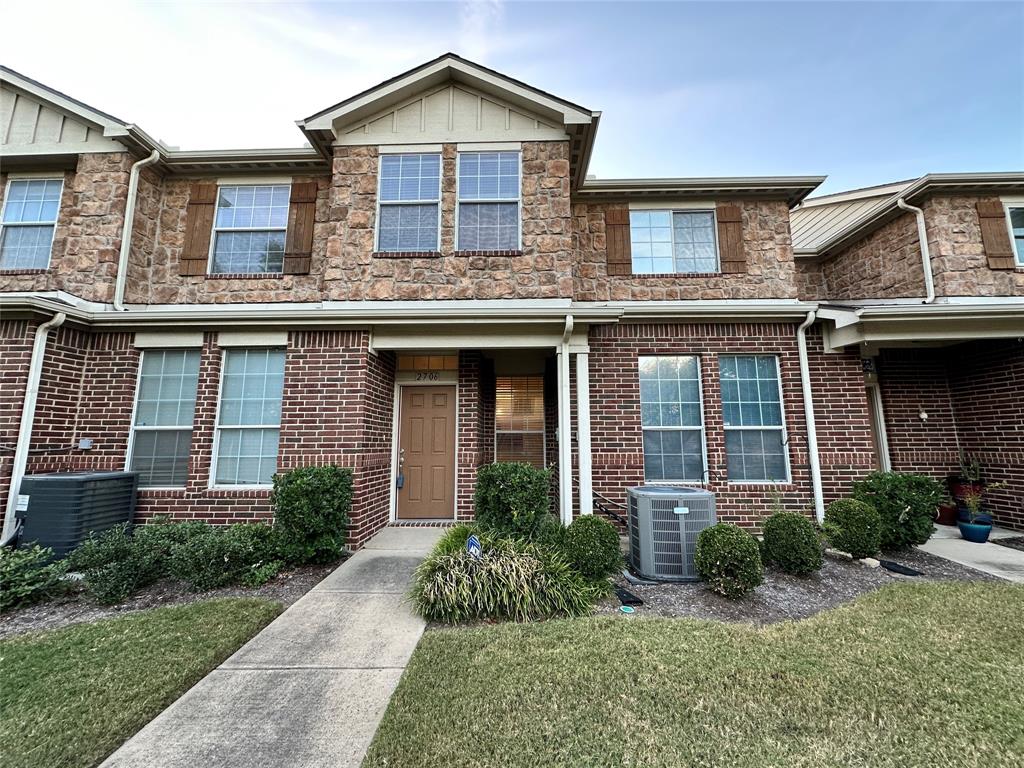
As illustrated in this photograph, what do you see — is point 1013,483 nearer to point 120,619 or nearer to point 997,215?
point 997,215

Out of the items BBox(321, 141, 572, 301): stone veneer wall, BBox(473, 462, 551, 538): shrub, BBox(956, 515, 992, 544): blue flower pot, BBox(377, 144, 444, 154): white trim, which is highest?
BBox(377, 144, 444, 154): white trim

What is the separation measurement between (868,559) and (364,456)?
6.17 meters

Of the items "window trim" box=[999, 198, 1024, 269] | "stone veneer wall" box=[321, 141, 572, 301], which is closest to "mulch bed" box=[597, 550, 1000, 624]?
"stone veneer wall" box=[321, 141, 572, 301]

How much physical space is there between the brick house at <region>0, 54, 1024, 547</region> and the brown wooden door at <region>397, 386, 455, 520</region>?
0.15 feet

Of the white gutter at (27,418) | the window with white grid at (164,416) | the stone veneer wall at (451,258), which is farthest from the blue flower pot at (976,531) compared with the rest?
the white gutter at (27,418)

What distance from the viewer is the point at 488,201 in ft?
20.0

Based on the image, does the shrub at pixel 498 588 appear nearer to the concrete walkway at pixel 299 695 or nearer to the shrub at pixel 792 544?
the concrete walkway at pixel 299 695

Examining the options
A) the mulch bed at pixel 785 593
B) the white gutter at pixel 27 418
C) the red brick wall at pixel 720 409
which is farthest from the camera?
the red brick wall at pixel 720 409

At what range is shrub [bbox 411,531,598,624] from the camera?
3.46m

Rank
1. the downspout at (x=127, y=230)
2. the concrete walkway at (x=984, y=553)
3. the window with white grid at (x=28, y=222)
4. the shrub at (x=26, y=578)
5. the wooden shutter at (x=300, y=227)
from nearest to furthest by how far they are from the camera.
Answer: the shrub at (x=26, y=578) < the concrete walkway at (x=984, y=553) < the downspout at (x=127, y=230) < the window with white grid at (x=28, y=222) < the wooden shutter at (x=300, y=227)

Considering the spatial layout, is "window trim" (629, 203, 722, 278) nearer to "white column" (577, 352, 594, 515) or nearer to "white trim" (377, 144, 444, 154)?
"white column" (577, 352, 594, 515)

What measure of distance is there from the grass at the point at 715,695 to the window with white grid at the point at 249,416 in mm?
3717

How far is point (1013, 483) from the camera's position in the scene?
6273 mm

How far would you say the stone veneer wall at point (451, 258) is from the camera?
5840 mm
